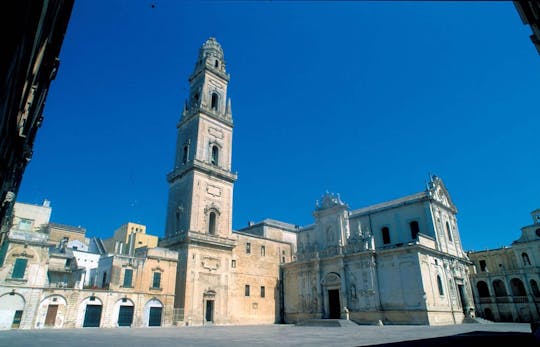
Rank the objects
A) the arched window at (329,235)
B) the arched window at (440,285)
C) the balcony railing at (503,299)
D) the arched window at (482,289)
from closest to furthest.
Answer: the arched window at (440,285) < the balcony railing at (503,299) < the arched window at (329,235) < the arched window at (482,289)

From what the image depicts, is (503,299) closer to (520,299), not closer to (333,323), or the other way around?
(520,299)

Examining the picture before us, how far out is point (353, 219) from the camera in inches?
1577

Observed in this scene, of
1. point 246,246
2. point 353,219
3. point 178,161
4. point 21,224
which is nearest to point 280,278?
Answer: point 246,246

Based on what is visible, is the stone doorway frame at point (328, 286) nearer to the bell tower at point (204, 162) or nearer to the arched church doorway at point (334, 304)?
the arched church doorway at point (334, 304)

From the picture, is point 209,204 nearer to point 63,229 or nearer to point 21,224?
point 21,224

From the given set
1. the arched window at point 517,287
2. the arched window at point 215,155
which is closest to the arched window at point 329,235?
the arched window at point 215,155

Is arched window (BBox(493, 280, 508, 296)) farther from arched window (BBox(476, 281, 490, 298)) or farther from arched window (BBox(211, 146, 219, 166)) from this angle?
arched window (BBox(211, 146, 219, 166))

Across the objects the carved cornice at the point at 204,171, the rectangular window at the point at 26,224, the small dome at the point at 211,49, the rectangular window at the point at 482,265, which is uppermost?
the small dome at the point at 211,49

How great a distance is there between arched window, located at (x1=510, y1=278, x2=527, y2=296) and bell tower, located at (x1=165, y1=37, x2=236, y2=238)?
111 feet

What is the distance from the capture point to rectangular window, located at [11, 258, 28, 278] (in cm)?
2316

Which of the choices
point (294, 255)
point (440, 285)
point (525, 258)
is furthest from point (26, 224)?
point (525, 258)

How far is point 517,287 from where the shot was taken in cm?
3944

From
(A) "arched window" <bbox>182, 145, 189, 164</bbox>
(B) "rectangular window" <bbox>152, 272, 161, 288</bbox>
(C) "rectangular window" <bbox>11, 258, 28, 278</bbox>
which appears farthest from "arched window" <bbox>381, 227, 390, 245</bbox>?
(C) "rectangular window" <bbox>11, 258, 28, 278</bbox>

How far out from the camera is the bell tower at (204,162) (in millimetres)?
33562
